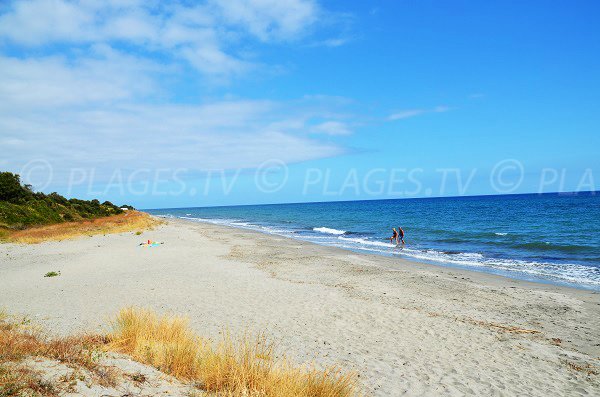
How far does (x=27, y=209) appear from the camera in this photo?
3791 centimetres

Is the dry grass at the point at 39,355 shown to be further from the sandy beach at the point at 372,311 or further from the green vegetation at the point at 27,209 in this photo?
the green vegetation at the point at 27,209

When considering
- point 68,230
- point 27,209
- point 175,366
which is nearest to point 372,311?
point 175,366

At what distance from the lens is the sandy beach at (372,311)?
21.7 ft

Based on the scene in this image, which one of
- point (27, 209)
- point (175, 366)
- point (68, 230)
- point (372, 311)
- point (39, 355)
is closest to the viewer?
point (39, 355)

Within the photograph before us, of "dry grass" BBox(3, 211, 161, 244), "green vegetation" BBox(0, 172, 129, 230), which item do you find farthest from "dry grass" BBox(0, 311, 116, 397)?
"green vegetation" BBox(0, 172, 129, 230)

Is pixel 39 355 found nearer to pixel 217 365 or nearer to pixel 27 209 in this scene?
pixel 217 365

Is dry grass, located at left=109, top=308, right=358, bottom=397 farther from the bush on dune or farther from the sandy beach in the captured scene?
the sandy beach

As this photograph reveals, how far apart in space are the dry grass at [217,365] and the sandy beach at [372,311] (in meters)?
1.58

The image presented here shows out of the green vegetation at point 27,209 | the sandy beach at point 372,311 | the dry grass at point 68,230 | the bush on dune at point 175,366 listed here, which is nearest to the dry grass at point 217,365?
the bush on dune at point 175,366

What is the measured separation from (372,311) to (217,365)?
646cm

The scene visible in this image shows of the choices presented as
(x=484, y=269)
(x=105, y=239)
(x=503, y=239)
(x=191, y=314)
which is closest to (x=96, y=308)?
(x=191, y=314)

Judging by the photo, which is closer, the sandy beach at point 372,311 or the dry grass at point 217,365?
the dry grass at point 217,365

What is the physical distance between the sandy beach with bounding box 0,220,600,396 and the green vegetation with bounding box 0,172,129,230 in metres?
18.4

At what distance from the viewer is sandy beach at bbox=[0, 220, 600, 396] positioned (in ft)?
21.7
